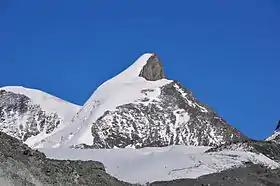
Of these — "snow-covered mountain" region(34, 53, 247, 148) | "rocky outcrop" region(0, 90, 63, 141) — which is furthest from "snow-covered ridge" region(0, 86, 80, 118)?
"snow-covered mountain" region(34, 53, 247, 148)

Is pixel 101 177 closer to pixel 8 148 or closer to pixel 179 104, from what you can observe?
pixel 8 148

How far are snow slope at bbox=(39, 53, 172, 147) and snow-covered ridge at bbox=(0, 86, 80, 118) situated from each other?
5663 mm

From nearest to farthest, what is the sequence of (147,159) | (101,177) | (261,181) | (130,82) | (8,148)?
(8,148) < (101,177) < (261,181) < (147,159) < (130,82)

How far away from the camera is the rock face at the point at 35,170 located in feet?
57.1

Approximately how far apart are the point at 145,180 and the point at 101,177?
6.92 m

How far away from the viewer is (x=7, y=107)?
104 meters

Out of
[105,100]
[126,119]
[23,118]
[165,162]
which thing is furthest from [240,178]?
[23,118]

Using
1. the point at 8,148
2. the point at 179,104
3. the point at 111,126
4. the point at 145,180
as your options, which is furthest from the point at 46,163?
the point at 179,104

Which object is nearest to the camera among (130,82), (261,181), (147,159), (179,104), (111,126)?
(261,181)

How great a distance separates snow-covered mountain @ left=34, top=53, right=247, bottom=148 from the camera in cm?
8012

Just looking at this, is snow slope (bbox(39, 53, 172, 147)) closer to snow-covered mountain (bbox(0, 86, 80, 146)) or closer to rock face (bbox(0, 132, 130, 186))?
snow-covered mountain (bbox(0, 86, 80, 146))

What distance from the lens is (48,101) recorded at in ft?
350

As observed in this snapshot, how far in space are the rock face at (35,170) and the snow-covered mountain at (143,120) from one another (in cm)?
5091

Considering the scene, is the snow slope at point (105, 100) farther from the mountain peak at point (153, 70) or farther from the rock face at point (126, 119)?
the mountain peak at point (153, 70)
